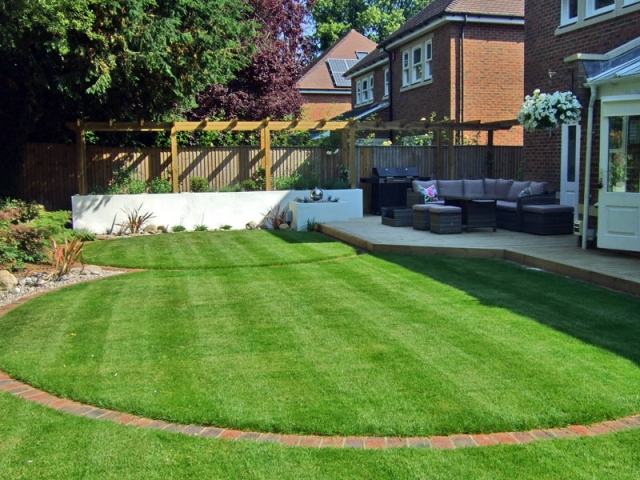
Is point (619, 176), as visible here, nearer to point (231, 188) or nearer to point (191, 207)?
point (231, 188)

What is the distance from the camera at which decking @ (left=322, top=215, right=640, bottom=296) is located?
8.52 meters

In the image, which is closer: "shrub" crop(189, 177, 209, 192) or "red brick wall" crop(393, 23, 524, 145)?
"shrub" crop(189, 177, 209, 192)

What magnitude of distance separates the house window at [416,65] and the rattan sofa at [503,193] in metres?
8.40

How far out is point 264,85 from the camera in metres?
24.3

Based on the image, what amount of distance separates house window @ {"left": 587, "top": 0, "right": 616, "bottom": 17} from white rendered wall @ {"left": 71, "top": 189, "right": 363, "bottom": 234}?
6916 mm

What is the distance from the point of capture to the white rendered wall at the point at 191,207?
51.8ft

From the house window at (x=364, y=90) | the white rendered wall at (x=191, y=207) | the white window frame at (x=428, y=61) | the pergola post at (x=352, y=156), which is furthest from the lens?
the house window at (x=364, y=90)

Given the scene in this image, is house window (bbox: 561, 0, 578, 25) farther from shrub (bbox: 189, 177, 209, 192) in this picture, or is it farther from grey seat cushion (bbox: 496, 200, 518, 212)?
shrub (bbox: 189, 177, 209, 192)

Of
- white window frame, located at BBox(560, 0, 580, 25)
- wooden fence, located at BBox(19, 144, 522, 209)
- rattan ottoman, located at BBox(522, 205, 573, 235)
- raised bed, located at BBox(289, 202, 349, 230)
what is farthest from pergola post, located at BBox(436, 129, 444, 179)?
rattan ottoman, located at BBox(522, 205, 573, 235)

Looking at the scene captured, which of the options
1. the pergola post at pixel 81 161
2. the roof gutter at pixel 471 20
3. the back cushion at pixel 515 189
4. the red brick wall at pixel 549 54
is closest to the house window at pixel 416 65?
the roof gutter at pixel 471 20

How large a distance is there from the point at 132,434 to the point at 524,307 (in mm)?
4705

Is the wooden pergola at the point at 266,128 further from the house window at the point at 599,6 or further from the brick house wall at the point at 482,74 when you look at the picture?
the house window at the point at 599,6

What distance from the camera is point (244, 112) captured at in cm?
2386

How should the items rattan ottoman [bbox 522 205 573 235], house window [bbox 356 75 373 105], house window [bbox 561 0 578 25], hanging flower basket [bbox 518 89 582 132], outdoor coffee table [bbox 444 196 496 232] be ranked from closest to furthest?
hanging flower basket [bbox 518 89 582 132] < rattan ottoman [bbox 522 205 573 235] < outdoor coffee table [bbox 444 196 496 232] < house window [bbox 561 0 578 25] < house window [bbox 356 75 373 105]
